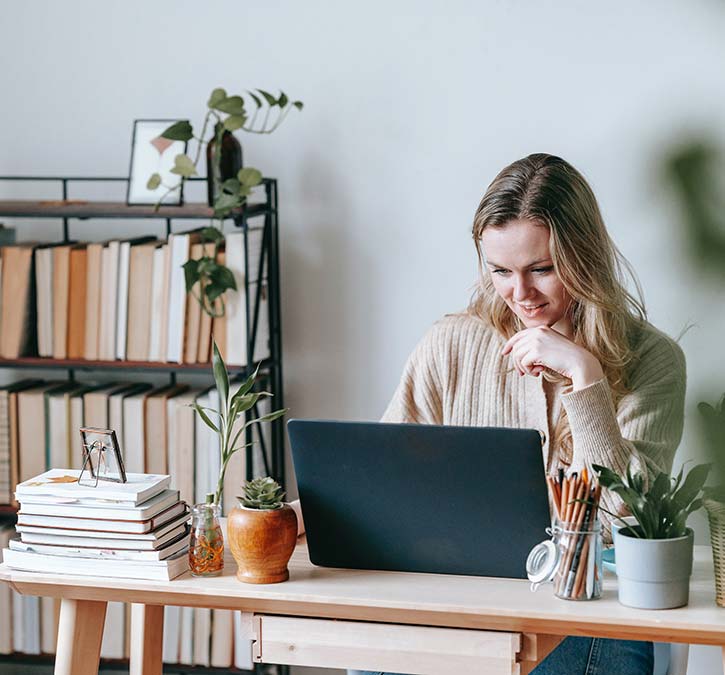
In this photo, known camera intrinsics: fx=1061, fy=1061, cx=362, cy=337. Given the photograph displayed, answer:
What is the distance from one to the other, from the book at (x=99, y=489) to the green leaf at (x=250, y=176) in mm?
1063

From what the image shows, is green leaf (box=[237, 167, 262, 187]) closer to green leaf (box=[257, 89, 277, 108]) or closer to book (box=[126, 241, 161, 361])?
green leaf (box=[257, 89, 277, 108])

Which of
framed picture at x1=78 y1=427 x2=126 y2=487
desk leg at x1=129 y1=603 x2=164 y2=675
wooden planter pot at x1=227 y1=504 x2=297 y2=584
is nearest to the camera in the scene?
wooden planter pot at x1=227 y1=504 x2=297 y2=584

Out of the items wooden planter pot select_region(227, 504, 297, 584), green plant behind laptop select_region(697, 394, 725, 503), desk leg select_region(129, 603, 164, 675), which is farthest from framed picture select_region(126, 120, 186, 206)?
green plant behind laptop select_region(697, 394, 725, 503)

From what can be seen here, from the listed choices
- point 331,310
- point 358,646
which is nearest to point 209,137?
point 331,310

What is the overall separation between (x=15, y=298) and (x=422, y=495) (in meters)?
1.58

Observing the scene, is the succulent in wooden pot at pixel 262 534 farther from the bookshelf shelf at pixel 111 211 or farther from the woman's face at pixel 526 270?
the bookshelf shelf at pixel 111 211

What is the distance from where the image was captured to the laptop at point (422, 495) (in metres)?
1.29

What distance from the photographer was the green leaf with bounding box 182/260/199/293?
2445mm

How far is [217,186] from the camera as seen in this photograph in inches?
96.6

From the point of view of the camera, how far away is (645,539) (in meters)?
1.24

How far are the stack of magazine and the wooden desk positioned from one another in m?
0.02

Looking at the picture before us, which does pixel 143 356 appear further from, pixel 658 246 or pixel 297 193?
pixel 658 246

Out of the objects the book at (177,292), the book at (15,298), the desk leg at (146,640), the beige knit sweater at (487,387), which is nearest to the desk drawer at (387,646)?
the desk leg at (146,640)

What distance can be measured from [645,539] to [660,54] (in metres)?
1.52
